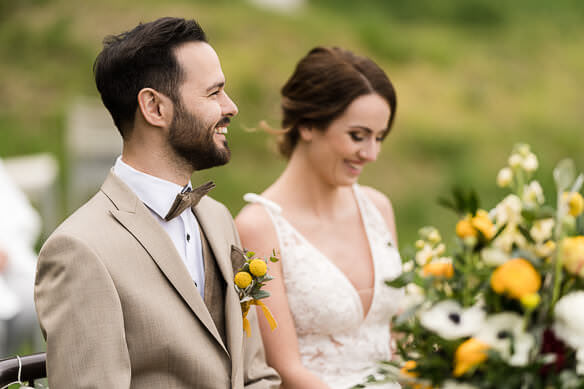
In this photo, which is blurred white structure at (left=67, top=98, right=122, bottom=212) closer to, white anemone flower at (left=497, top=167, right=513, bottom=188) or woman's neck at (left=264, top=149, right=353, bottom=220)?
woman's neck at (left=264, top=149, right=353, bottom=220)

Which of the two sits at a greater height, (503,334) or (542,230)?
(542,230)

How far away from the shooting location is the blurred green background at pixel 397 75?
10.2m

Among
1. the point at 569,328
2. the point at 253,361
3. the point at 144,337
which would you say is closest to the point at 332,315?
the point at 253,361

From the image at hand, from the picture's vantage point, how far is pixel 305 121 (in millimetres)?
2861

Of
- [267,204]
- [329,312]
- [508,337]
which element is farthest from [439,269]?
[267,204]

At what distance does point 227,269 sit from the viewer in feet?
7.18

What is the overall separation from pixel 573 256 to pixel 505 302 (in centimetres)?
16

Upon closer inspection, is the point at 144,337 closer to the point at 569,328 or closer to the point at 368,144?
the point at 569,328

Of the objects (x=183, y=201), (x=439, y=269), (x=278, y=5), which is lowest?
(x=439, y=269)

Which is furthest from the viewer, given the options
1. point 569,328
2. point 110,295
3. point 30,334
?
Answer: point 30,334

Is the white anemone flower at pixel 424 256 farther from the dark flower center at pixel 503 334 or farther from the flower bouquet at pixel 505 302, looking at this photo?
the dark flower center at pixel 503 334

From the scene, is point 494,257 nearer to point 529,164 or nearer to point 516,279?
point 516,279

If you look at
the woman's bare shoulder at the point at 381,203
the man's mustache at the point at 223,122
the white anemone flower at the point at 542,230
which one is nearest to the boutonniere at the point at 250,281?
the man's mustache at the point at 223,122

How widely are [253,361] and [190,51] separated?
948mm
